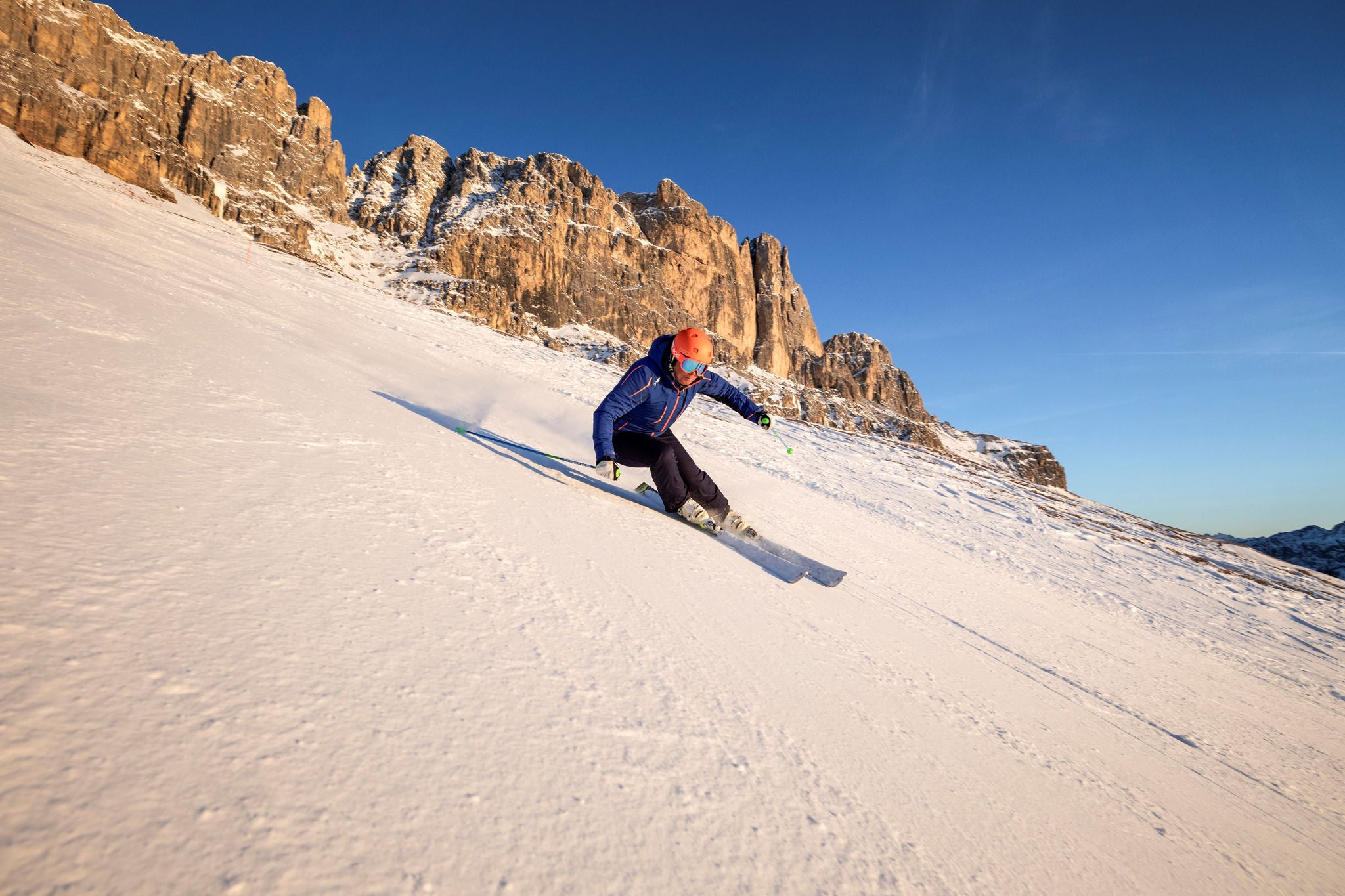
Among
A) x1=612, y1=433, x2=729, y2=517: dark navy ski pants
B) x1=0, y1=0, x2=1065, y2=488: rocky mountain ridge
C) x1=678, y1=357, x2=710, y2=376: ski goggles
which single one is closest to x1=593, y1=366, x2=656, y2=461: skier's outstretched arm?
x1=612, y1=433, x2=729, y2=517: dark navy ski pants

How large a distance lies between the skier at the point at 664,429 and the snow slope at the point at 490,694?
15.8 inches

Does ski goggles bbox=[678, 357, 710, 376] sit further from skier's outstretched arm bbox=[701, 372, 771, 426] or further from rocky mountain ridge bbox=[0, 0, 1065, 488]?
rocky mountain ridge bbox=[0, 0, 1065, 488]

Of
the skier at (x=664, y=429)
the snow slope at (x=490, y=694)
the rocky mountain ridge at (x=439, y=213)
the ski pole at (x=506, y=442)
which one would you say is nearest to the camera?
the snow slope at (x=490, y=694)

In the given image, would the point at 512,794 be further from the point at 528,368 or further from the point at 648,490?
the point at 528,368

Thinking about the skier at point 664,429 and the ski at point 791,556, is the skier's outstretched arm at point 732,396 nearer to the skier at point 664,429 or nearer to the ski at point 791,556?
the skier at point 664,429

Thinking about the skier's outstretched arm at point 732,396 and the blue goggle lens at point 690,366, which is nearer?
the blue goggle lens at point 690,366

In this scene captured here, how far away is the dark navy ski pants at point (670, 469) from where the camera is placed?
166 inches

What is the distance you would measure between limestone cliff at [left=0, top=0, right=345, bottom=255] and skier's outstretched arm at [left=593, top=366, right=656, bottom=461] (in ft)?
219

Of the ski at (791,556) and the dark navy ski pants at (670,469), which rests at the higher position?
the dark navy ski pants at (670,469)

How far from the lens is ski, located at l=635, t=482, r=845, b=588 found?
11.3ft

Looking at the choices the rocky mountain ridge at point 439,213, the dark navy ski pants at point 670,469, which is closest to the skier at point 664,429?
the dark navy ski pants at point 670,469

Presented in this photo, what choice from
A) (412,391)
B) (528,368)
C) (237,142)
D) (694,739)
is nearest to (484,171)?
(237,142)

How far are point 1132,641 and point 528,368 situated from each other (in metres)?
13.7

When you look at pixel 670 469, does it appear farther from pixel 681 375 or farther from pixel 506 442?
pixel 506 442
